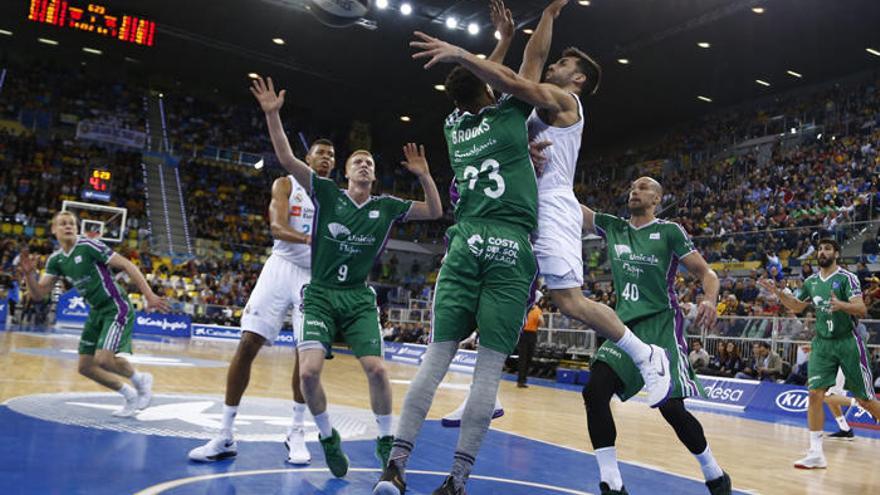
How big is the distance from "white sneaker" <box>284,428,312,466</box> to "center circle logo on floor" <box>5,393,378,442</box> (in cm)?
78

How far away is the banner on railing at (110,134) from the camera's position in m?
33.1

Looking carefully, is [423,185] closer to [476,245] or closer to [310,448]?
[476,245]

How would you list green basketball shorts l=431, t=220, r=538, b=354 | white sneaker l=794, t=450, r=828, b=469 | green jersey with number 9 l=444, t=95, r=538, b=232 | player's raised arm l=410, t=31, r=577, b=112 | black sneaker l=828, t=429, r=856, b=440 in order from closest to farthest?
player's raised arm l=410, t=31, r=577, b=112, green basketball shorts l=431, t=220, r=538, b=354, green jersey with number 9 l=444, t=95, r=538, b=232, white sneaker l=794, t=450, r=828, b=469, black sneaker l=828, t=429, r=856, b=440

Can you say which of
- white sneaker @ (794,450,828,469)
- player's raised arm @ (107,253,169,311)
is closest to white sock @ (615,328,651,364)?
white sneaker @ (794,450,828,469)

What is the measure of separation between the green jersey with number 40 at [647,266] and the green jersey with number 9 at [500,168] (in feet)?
5.04

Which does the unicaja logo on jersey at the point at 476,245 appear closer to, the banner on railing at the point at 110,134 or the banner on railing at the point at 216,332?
the banner on railing at the point at 216,332

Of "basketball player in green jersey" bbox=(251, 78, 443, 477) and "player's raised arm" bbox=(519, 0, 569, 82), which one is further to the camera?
"basketball player in green jersey" bbox=(251, 78, 443, 477)

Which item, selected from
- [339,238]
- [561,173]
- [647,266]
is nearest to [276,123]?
[339,238]

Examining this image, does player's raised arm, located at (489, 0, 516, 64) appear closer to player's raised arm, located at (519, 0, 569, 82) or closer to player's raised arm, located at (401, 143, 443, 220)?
player's raised arm, located at (519, 0, 569, 82)

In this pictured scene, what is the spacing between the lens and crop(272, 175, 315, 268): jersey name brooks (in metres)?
5.62

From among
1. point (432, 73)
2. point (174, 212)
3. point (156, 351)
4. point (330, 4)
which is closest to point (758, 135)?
point (432, 73)

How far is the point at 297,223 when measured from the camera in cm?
582

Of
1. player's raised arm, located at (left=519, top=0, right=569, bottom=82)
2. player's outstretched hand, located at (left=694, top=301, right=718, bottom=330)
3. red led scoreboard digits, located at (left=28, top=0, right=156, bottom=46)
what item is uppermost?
red led scoreboard digits, located at (left=28, top=0, right=156, bottom=46)

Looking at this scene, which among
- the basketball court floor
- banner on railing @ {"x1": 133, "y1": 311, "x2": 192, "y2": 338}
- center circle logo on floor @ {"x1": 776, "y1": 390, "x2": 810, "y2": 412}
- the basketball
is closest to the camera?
the basketball court floor
